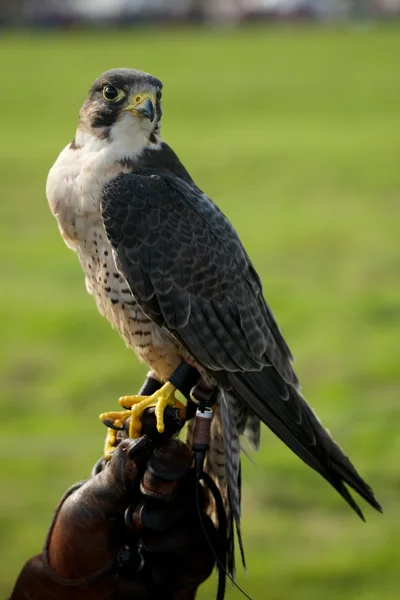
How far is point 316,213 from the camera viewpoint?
1474cm

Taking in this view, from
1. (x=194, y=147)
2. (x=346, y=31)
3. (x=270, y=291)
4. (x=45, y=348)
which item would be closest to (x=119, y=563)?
(x=45, y=348)

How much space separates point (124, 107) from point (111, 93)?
0.24 feet

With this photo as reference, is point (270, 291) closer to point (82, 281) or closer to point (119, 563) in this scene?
point (82, 281)

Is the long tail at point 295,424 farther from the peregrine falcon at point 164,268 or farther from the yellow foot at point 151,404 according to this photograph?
the yellow foot at point 151,404

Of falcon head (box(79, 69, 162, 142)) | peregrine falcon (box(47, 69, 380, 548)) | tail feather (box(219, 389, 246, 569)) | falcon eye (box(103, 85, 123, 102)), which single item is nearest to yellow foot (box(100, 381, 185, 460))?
peregrine falcon (box(47, 69, 380, 548))

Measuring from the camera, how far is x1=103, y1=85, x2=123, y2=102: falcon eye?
3254mm

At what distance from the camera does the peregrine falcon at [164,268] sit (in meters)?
3.12

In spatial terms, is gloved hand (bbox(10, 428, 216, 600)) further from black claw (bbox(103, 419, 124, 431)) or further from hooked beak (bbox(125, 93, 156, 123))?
hooked beak (bbox(125, 93, 156, 123))

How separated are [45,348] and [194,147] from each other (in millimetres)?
10861

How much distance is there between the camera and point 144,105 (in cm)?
318

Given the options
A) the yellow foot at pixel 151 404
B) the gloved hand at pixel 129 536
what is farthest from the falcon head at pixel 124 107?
the gloved hand at pixel 129 536

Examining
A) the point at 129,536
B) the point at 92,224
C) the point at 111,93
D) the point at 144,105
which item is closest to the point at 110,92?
the point at 111,93

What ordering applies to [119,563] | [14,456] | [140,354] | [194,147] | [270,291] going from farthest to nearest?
[194,147] → [270,291] → [14,456] → [140,354] → [119,563]

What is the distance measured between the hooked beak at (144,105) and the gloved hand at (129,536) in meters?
0.88
